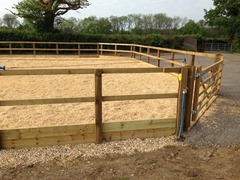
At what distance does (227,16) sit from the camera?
33.2m

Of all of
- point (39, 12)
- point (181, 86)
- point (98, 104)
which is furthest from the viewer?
point (39, 12)

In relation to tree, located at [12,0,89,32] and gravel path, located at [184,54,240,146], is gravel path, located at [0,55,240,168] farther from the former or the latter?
tree, located at [12,0,89,32]

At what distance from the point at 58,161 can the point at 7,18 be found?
5261 centimetres

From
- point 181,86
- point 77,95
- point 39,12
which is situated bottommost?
point 77,95

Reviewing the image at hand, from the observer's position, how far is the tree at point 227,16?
31.3 m

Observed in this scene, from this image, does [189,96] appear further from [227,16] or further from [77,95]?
[227,16]

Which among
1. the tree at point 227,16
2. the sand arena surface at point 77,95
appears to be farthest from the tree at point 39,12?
the tree at point 227,16

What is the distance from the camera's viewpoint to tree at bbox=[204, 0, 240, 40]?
103ft

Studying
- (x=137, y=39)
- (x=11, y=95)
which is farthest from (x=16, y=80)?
(x=137, y=39)

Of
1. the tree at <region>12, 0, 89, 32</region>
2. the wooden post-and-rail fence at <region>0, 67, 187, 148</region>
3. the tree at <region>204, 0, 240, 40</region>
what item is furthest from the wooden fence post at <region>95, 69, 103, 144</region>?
the tree at <region>204, 0, 240, 40</region>

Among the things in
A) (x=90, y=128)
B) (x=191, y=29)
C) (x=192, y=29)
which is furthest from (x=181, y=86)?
(x=192, y=29)

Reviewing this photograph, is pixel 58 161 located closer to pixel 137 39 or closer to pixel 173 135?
pixel 173 135

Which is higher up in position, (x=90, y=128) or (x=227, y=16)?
(x=227, y=16)

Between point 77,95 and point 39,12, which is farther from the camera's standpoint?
point 39,12
